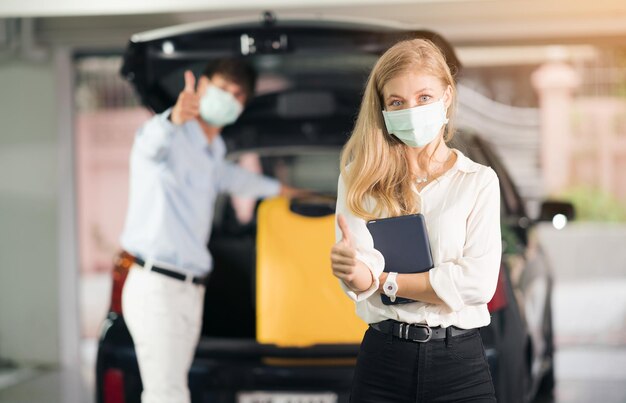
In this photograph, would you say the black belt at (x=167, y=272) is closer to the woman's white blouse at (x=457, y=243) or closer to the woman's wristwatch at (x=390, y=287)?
the woman's white blouse at (x=457, y=243)

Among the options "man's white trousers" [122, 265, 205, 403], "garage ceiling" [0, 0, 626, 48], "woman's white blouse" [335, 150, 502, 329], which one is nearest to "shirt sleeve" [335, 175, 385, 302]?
"woman's white blouse" [335, 150, 502, 329]

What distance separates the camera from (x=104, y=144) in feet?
22.9

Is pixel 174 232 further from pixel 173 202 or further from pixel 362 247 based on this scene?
pixel 362 247

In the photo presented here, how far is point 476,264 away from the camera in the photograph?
2428 millimetres

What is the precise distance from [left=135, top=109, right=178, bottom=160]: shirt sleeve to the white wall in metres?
2.94

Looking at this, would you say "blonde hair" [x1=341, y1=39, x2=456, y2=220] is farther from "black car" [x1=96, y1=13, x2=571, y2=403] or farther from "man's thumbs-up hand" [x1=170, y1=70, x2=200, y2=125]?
"man's thumbs-up hand" [x1=170, y1=70, x2=200, y2=125]

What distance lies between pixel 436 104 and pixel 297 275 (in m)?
1.21

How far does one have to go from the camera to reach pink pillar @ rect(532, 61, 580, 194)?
24.6 ft

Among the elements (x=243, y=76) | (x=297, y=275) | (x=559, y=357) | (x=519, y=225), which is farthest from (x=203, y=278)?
(x=559, y=357)

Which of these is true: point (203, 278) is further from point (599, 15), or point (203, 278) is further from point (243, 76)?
point (599, 15)

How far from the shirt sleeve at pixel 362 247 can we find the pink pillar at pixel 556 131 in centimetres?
523

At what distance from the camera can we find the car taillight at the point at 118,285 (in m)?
3.57

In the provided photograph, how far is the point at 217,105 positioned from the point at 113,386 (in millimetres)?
1026

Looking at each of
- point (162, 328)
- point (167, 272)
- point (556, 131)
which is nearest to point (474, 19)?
point (167, 272)
